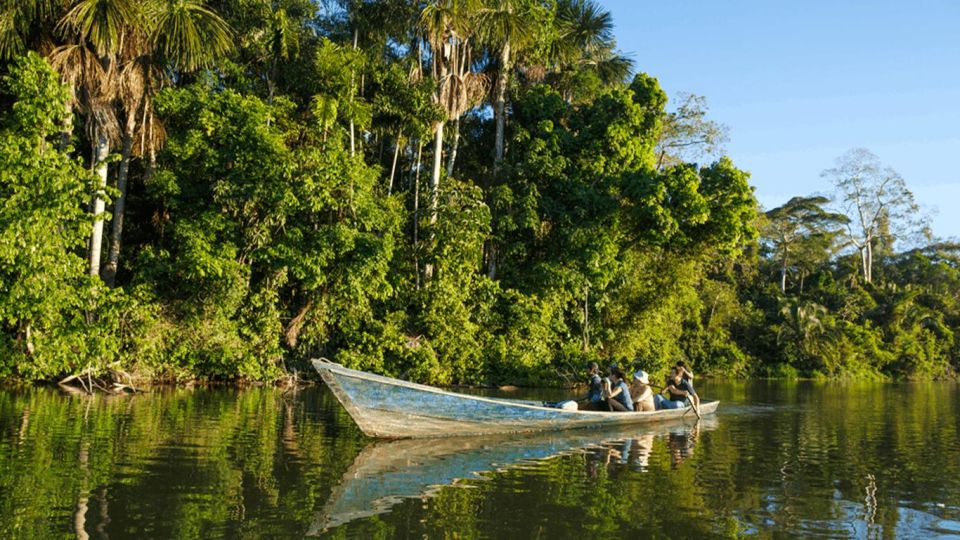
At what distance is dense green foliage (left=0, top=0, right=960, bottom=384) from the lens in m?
20.0

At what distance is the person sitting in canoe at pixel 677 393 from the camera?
58.3 ft

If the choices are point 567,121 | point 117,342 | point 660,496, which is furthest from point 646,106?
point 660,496

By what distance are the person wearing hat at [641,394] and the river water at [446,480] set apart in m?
0.64

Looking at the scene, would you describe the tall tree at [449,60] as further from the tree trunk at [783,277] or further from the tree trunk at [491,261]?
the tree trunk at [783,277]

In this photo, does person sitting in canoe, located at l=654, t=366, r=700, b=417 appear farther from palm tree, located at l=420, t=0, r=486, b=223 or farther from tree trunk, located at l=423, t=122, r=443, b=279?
palm tree, located at l=420, t=0, r=486, b=223

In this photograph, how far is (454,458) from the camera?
1113 cm

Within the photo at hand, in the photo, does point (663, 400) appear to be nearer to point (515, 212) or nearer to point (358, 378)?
point (358, 378)

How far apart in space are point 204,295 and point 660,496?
18231mm

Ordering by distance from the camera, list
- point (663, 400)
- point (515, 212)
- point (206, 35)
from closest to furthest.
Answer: point (663, 400), point (206, 35), point (515, 212)

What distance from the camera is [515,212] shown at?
3003 cm

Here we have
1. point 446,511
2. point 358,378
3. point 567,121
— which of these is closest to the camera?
point 446,511

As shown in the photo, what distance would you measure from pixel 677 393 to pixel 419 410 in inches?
325

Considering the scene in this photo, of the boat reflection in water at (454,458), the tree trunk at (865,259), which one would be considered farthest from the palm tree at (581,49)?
the tree trunk at (865,259)

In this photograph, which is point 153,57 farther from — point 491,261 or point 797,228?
point 797,228
